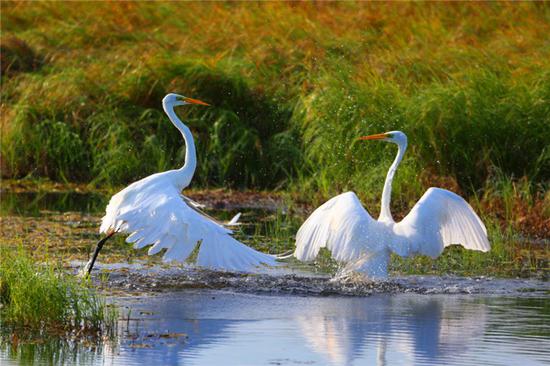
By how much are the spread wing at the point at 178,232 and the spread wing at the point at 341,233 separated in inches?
34.1

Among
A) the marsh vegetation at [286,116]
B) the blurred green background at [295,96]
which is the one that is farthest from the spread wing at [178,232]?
the blurred green background at [295,96]

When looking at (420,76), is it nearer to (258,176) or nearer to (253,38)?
(258,176)

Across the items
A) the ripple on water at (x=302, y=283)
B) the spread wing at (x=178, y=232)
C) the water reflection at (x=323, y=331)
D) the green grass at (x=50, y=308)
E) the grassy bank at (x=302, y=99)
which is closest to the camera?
the water reflection at (x=323, y=331)

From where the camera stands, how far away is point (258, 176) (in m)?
13.5

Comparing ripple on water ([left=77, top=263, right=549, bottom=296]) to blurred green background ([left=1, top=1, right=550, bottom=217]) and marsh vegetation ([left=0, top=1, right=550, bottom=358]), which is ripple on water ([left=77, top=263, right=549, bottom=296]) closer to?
marsh vegetation ([left=0, top=1, right=550, bottom=358])

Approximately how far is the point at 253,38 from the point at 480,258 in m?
6.91

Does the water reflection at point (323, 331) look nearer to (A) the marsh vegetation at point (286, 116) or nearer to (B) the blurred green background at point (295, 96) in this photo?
(A) the marsh vegetation at point (286, 116)

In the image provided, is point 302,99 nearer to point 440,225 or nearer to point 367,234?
point 440,225

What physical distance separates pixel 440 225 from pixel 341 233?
2.98 feet

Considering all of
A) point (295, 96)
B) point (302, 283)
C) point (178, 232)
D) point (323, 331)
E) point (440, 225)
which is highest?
point (295, 96)

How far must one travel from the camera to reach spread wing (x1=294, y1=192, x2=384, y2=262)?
8.23 metres

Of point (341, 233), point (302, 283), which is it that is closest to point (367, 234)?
point (341, 233)

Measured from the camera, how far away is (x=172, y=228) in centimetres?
751

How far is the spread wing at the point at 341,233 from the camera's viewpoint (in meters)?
8.23
